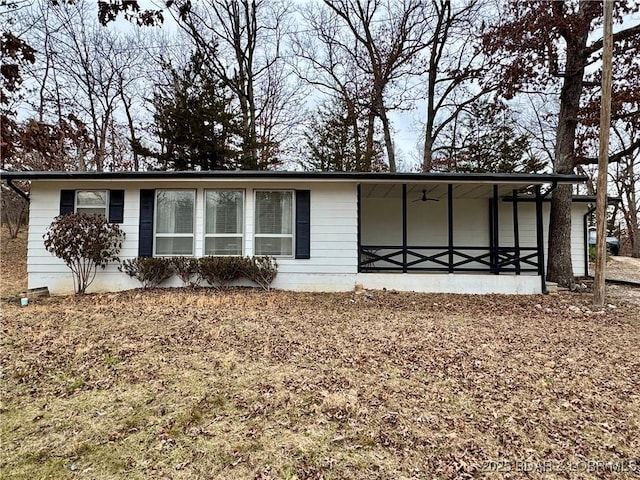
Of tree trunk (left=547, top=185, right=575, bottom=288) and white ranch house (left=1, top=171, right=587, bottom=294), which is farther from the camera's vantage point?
tree trunk (left=547, top=185, right=575, bottom=288)

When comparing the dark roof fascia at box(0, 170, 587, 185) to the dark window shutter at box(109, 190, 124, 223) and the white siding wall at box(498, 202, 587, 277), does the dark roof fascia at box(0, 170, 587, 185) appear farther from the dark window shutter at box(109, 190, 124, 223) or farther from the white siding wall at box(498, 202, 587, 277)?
the white siding wall at box(498, 202, 587, 277)

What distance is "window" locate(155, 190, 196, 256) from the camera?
8117 mm

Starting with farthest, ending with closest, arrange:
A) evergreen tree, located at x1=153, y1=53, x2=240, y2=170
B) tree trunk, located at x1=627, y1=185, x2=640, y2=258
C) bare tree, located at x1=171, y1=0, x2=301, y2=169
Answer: tree trunk, located at x1=627, y1=185, x2=640, y2=258 → bare tree, located at x1=171, y1=0, x2=301, y2=169 → evergreen tree, located at x1=153, y1=53, x2=240, y2=170

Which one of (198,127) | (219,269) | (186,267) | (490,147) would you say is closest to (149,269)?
(186,267)

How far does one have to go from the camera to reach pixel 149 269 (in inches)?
305

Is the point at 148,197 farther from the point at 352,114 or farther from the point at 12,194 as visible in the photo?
the point at 12,194

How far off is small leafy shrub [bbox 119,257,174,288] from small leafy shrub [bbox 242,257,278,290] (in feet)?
5.45

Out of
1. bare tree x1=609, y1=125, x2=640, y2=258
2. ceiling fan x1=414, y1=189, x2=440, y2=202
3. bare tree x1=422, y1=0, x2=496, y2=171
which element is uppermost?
bare tree x1=422, y1=0, x2=496, y2=171

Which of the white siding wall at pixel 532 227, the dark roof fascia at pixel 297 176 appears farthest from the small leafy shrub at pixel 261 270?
the white siding wall at pixel 532 227

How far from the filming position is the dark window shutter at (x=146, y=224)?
26.2 feet

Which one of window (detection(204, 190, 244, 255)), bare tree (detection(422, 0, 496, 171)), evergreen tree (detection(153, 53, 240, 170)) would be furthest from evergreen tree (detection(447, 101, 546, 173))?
window (detection(204, 190, 244, 255))

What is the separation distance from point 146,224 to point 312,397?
A: 256 inches

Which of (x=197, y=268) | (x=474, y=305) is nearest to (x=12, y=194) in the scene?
(x=197, y=268)

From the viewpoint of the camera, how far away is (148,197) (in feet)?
26.5
